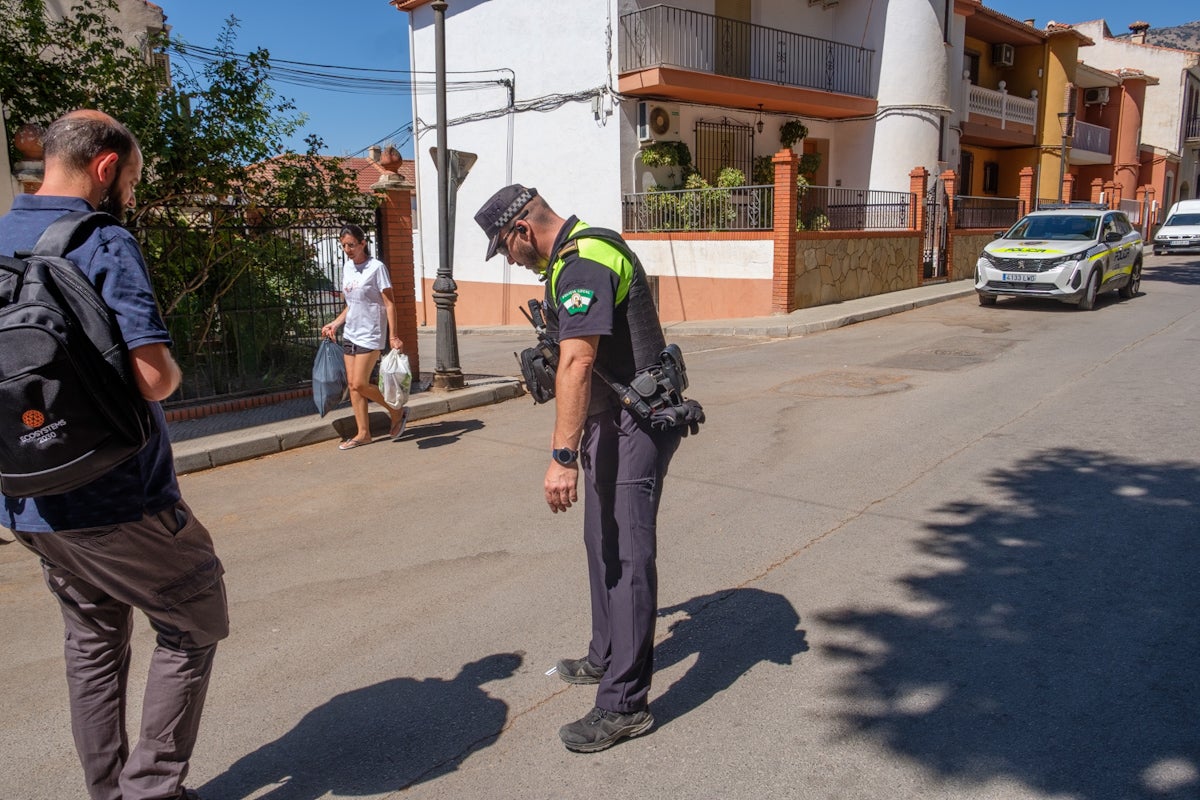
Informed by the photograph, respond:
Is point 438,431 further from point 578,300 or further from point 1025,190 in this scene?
point 1025,190

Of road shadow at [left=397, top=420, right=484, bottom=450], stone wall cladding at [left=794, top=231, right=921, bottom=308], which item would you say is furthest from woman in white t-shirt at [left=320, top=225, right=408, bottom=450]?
stone wall cladding at [left=794, top=231, right=921, bottom=308]

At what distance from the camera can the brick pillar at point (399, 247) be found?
974 cm

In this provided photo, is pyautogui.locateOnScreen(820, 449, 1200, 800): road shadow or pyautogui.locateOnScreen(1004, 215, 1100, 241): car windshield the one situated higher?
pyautogui.locateOnScreen(1004, 215, 1100, 241): car windshield

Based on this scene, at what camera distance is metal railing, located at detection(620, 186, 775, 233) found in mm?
16469

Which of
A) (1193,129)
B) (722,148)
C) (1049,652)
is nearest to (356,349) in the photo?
(1049,652)

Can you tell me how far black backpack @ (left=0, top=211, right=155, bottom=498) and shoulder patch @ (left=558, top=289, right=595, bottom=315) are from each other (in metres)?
1.28

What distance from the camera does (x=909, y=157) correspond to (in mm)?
22219

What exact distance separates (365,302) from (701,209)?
10886mm

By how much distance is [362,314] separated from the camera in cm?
728

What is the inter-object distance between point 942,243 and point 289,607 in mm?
19532

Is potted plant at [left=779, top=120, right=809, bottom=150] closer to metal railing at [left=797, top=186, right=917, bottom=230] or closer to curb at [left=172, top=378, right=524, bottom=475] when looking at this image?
metal railing at [left=797, top=186, right=917, bottom=230]

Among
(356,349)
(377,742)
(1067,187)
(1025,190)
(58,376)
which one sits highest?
(1067,187)

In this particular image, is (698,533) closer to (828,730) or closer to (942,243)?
(828,730)

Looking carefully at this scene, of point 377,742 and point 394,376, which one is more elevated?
point 394,376
